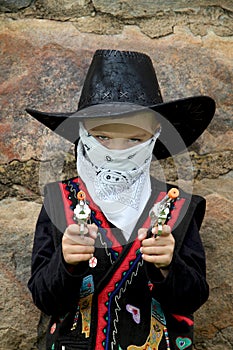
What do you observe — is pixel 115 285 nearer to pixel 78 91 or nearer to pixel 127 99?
pixel 127 99

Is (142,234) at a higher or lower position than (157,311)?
higher

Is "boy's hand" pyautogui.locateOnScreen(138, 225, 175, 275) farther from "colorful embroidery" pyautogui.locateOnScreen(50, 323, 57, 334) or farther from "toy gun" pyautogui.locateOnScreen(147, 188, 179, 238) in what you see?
"colorful embroidery" pyautogui.locateOnScreen(50, 323, 57, 334)

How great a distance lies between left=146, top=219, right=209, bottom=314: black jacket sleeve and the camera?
171 cm

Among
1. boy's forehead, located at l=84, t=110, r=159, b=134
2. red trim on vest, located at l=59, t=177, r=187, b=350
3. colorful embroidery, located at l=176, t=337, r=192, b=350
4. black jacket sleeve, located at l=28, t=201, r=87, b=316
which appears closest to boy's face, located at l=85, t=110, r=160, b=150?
boy's forehead, located at l=84, t=110, r=159, b=134

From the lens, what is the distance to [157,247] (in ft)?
5.42

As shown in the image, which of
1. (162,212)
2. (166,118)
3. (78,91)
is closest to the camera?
(162,212)

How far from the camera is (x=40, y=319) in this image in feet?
6.72

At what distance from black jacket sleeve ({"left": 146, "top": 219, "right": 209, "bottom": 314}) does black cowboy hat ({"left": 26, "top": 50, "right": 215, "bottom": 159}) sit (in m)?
0.29

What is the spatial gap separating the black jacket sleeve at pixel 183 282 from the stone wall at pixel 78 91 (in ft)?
0.83

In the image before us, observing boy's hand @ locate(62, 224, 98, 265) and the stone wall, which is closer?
boy's hand @ locate(62, 224, 98, 265)

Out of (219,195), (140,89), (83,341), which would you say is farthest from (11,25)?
(83,341)

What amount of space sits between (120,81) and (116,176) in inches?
8.4

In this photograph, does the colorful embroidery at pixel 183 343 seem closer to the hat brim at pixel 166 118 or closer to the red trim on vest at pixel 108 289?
the red trim on vest at pixel 108 289

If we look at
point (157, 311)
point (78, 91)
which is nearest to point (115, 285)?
point (157, 311)
